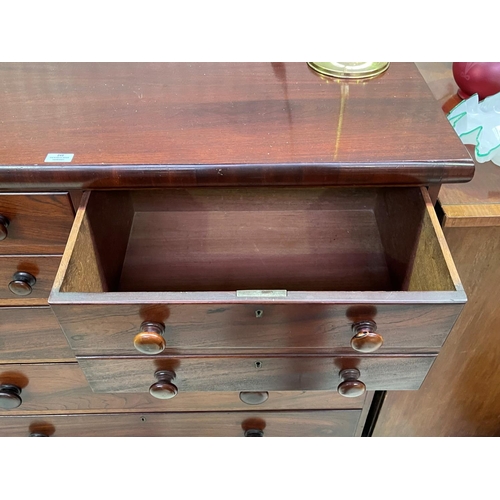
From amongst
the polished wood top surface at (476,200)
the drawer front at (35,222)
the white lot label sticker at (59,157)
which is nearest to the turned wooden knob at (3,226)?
the drawer front at (35,222)

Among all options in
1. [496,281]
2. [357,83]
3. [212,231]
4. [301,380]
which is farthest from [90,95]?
[496,281]

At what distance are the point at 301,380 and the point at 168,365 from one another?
173mm

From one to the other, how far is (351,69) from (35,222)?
0.51 metres

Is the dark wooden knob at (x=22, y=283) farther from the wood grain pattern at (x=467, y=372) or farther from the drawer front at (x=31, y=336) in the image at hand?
the wood grain pattern at (x=467, y=372)

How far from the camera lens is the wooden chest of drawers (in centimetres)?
53

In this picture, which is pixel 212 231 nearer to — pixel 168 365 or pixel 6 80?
pixel 168 365

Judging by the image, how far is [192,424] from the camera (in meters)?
0.89

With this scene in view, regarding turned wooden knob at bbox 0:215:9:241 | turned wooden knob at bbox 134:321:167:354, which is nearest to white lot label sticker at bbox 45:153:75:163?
turned wooden knob at bbox 0:215:9:241

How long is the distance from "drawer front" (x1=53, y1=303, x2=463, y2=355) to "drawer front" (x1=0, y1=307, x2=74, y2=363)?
0.68ft

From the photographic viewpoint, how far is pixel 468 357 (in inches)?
31.1

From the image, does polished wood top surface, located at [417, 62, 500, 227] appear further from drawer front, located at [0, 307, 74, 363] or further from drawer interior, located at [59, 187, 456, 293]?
drawer front, located at [0, 307, 74, 363]

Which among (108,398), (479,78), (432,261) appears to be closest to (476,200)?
(432,261)

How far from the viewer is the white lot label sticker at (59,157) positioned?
573 mm

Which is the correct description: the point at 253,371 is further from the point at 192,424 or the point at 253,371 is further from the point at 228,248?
the point at 192,424
